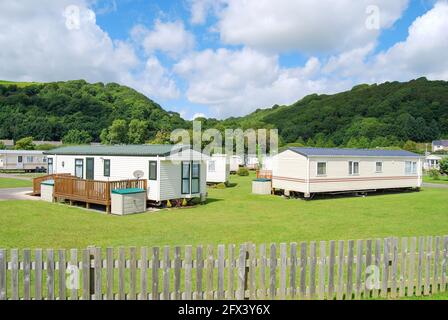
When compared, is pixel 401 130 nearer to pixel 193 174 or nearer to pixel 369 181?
pixel 369 181

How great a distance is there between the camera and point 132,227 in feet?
41.4

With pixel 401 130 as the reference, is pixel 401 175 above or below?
below

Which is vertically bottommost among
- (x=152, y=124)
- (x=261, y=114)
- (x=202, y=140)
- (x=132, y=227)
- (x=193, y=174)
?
(x=132, y=227)

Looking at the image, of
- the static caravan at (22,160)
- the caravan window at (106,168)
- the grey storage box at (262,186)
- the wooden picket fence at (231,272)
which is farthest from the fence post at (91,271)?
the static caravan at (22,160)

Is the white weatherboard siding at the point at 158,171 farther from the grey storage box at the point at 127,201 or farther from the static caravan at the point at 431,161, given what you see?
the static caravan at the point at 431,161

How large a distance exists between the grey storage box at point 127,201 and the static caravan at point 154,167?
1.10m

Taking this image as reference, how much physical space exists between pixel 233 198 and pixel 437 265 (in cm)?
1595

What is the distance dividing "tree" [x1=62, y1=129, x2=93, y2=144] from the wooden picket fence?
304ft

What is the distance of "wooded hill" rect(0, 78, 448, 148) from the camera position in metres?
87.1

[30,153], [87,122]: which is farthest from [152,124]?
[30,153]

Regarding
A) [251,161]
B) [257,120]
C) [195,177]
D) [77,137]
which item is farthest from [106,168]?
[257,120]

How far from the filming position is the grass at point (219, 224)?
34.7ft
